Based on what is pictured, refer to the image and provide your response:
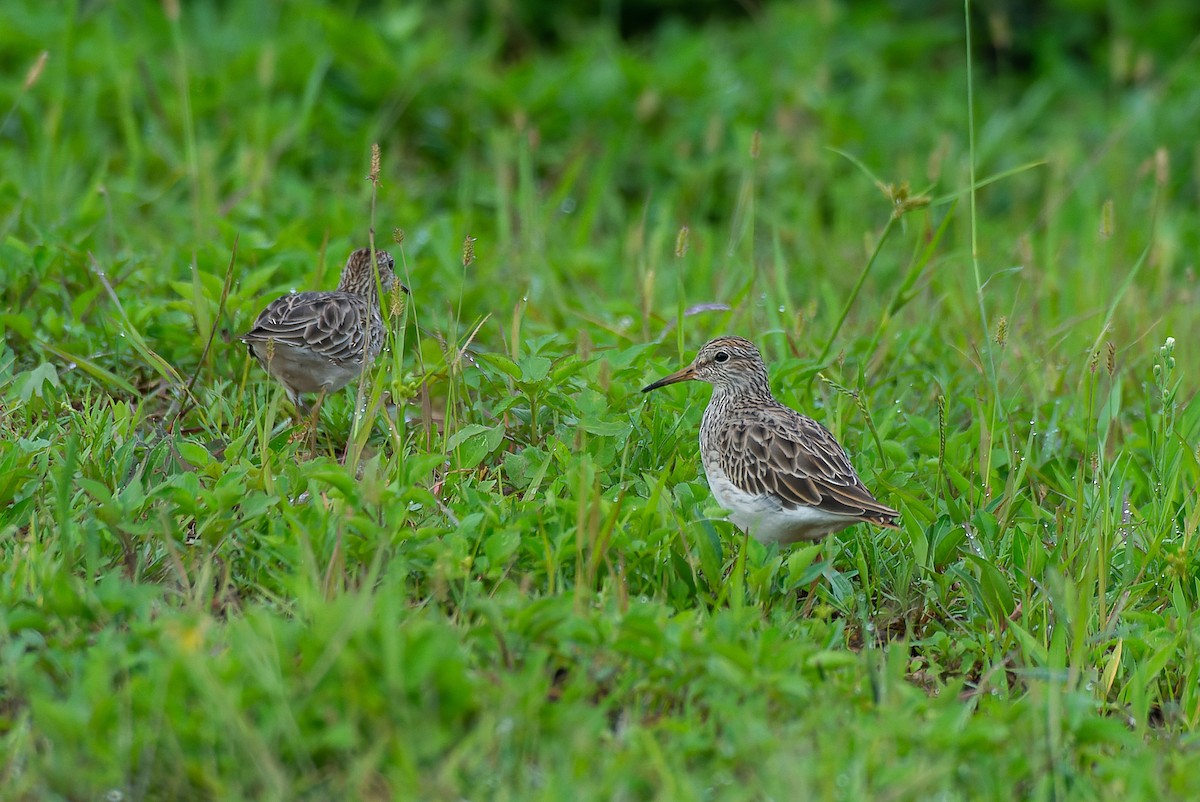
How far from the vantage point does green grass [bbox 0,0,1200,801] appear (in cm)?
369

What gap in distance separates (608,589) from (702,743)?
82 centimetres

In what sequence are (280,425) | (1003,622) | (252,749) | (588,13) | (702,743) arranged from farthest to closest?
(588,13) → (280,425) → (1003,622) → (702,743) → (252,749)

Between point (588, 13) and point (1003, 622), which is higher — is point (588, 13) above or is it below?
above

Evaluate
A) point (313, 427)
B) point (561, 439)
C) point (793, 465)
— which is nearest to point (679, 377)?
point (561, 439)

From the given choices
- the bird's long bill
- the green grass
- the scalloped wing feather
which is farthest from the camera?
the bird's long bill

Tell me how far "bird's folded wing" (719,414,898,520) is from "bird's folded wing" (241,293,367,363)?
1664mm

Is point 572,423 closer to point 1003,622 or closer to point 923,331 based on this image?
point 1003,622

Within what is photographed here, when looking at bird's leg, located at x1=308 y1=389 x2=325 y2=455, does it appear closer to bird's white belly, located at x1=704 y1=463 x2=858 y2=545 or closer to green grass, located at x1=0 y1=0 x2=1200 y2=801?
green grass, located at x1=0 y1=0 x2=1200 y2=801

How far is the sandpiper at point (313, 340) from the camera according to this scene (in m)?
5.77

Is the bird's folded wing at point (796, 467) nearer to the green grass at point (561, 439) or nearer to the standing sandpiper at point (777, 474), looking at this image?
the standing sandpiper at point (777, 474)

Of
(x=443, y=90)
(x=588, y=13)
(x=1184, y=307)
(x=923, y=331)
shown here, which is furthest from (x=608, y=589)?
(x=588, y=13)

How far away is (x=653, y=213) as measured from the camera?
9320 mm

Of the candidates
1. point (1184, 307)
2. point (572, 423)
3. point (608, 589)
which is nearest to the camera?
point (608, 589)

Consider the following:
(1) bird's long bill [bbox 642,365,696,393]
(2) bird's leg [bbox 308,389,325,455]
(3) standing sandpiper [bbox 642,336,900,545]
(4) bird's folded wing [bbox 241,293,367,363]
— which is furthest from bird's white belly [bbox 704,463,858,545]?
(4) bird's folded wing [bbox 241,293,367,363]
